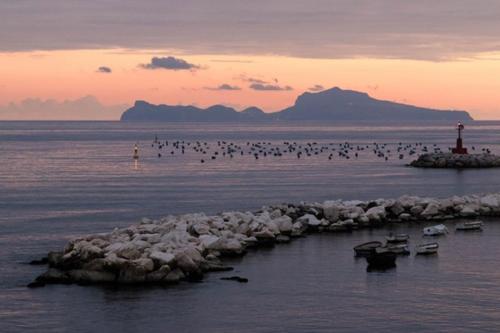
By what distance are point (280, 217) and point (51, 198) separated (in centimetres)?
2927

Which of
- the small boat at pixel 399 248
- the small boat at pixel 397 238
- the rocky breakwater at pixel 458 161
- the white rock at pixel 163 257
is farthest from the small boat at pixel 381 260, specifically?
the rocky breakwater at pixel 458 161

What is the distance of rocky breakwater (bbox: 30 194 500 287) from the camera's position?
38.5 meters

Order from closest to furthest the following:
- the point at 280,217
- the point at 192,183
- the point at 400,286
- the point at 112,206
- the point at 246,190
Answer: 1. the point at 400,286
2. the point at 280,217
3. the point at 112,206
4. the point at 246,190
5. the point at 192,183

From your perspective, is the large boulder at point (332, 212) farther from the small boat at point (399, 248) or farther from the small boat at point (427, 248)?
the small boat at point (427, 248)

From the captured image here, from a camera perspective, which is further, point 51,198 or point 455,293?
point 51,198

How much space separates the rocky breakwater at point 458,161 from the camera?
11119 centimetres

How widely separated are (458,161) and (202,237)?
72961mm

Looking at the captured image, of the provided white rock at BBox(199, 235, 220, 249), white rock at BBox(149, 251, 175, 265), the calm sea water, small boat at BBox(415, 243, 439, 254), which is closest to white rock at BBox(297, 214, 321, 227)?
the calm sea water

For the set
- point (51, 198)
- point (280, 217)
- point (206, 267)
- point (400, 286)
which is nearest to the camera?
point (400, 286)

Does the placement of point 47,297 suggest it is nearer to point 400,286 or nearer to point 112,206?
point 400,286

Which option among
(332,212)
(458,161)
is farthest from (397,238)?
(458,161)

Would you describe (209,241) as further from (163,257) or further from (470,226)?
(470,226)

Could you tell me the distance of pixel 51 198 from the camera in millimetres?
75500

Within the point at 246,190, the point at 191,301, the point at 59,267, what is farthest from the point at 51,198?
the point at 191,301
